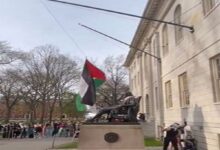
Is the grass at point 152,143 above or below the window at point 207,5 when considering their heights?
below

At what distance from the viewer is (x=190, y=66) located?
62.7ft

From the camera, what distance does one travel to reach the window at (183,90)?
20562 mm

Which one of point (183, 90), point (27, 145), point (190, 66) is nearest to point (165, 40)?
point (183, 90)

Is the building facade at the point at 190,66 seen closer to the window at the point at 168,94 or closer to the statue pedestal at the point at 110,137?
the window at the point at 168,94

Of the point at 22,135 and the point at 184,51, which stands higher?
the point at 184,51

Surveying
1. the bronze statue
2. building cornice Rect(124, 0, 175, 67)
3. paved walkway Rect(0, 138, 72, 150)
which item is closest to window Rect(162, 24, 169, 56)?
building cornice Rect(124, 0, 175, 67)

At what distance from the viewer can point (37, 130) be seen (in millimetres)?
39406

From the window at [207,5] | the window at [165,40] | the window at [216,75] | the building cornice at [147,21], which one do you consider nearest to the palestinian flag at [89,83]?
the window at [216,75]

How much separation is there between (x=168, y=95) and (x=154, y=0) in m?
7.54

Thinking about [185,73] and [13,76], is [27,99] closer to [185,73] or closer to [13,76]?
[13,76]

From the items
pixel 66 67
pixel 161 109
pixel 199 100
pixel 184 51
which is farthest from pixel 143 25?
pixel 66 67

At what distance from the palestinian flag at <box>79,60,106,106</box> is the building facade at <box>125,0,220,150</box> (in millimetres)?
5080

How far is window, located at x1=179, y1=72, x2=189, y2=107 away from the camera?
20562 mm

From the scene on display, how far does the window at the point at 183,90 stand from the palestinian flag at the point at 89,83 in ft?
18.7
